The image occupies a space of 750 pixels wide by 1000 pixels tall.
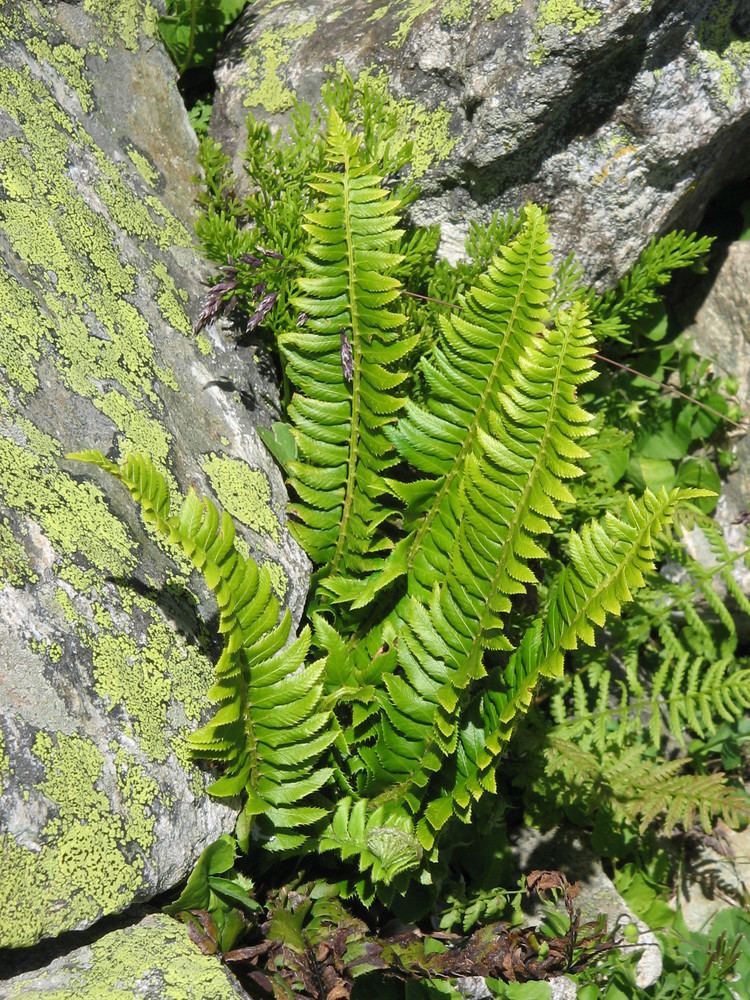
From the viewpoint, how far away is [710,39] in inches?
162

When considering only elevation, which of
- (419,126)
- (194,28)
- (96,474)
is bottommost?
(96,474)

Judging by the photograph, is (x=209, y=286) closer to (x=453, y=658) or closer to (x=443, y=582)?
(x=443, y=582)

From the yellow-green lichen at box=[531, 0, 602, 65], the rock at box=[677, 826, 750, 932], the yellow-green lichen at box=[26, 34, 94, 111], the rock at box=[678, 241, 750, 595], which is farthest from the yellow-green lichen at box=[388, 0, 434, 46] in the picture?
the rock at box=[677, 826, 750, 932]

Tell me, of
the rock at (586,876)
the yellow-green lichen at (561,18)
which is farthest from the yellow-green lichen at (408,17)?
the rock at (586,876)

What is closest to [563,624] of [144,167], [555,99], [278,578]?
[278,578]

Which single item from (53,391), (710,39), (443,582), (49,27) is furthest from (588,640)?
(49,27)

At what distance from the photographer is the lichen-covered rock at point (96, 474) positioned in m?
2.65

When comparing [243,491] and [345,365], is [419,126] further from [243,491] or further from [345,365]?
[243,491]

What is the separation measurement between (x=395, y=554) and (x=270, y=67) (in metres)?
2.39

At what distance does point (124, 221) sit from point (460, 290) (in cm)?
139

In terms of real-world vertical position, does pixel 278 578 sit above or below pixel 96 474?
below

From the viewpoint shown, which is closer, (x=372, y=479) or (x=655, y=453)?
(x=372, y=479)

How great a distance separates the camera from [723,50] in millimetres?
4152

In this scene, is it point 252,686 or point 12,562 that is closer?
point 12,562
